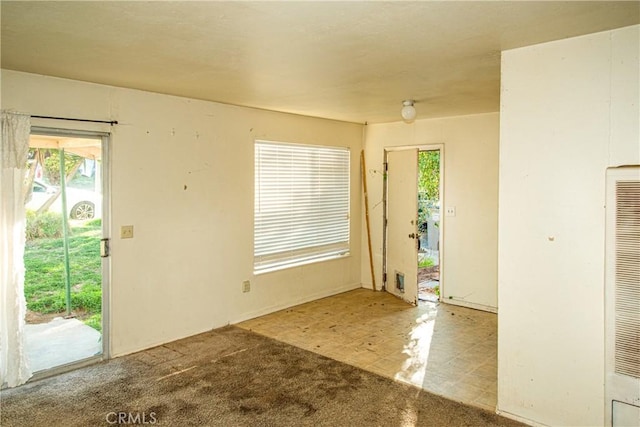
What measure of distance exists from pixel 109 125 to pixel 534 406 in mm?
3894

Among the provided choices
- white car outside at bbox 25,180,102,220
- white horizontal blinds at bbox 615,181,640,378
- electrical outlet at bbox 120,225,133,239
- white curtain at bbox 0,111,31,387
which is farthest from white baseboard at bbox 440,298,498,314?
white curtain at bbox 0,111,31,387

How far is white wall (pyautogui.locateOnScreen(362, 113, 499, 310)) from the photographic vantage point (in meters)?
5.31

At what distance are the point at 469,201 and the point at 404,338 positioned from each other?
2.07 m

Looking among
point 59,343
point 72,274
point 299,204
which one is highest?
point 299,204

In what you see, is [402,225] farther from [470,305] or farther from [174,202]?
[174,202]

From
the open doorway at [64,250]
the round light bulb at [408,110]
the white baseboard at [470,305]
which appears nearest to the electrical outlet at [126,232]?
the open doorway at [64,250]

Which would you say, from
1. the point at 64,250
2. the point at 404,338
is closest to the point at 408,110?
the point at 404,338

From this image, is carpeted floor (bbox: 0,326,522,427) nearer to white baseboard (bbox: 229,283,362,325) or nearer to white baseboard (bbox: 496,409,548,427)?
white baseboard (bbox: 496,409,548,427)

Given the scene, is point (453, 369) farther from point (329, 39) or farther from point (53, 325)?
point (53, 325)

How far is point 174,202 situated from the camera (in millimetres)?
4270

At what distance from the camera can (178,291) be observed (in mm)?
4332

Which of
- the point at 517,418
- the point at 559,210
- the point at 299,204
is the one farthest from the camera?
the point at 299,204

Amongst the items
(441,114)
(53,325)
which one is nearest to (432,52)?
(441,114)

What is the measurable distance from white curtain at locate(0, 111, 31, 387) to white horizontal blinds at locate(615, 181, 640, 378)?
4.00m
